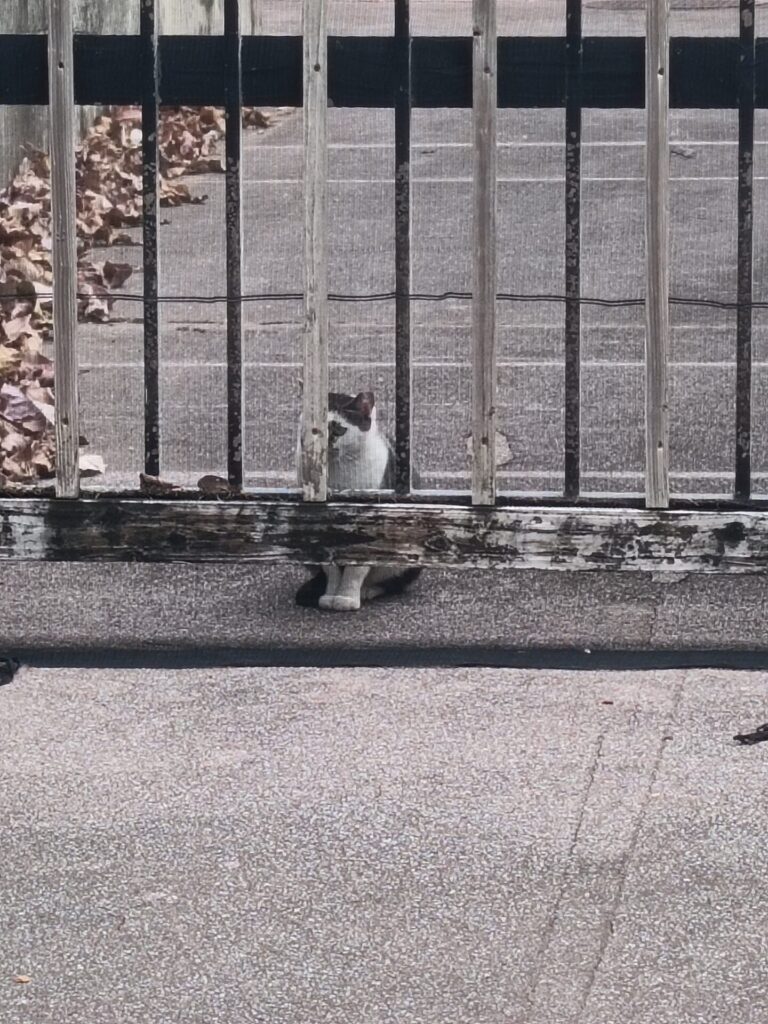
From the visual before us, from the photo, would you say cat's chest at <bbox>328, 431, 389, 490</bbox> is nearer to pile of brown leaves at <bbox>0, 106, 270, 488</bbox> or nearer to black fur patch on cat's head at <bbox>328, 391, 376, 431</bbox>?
black fur patch on cat's head at <bbox>328, 391, 376, 431</bbox>

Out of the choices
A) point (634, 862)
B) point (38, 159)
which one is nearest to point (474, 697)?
point (634, 862)

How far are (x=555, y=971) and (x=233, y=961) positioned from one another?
2.03 feet

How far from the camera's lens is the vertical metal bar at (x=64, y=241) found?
5570mm

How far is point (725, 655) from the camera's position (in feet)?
18.9

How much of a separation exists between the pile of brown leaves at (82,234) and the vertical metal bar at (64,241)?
0.15 meters

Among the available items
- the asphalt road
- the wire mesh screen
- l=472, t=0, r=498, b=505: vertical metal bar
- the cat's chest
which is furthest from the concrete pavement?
the asphalt road

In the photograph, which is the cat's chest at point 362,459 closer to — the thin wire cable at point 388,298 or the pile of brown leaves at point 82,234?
the thin wire cable at point 388,298

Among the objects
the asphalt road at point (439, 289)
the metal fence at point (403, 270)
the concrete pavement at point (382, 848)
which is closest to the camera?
the concrete pavement at point (382, 848)

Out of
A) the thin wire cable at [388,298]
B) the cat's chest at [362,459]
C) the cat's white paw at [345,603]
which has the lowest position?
the cat's white paw at [345,603]

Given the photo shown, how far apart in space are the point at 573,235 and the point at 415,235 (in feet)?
2.97

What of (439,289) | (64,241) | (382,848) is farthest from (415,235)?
(382,848)

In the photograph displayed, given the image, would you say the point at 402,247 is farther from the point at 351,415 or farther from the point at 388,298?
the point at 351,415

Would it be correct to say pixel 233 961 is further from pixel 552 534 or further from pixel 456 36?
pixel 456 36

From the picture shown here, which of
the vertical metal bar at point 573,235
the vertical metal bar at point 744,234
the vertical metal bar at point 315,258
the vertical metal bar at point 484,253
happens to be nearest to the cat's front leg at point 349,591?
the vertical metal bar at point 315,258
